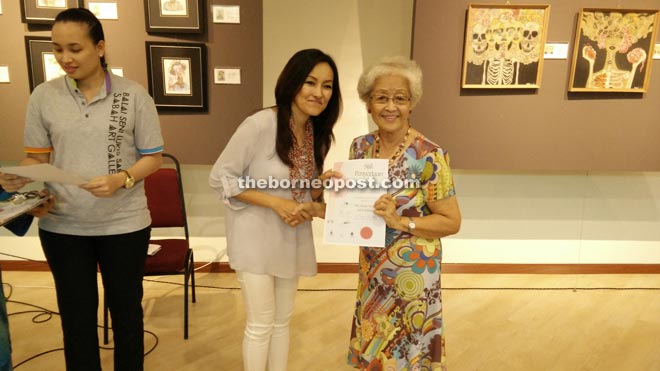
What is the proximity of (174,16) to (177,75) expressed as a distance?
1.23 feet

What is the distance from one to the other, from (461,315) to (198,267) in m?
2.09

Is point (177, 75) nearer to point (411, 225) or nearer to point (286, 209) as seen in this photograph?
point (286, 209)

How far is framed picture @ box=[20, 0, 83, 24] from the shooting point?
8.84ft

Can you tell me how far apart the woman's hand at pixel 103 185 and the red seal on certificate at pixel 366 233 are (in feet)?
2.96

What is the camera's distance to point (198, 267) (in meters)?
3.51

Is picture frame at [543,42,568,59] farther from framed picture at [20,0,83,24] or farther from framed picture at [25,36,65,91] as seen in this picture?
framed picture at [25,36,65,91]

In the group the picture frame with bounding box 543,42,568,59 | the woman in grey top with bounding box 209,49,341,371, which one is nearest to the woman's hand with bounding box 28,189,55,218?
the woman in grey top with bounding box 209,49,341,371

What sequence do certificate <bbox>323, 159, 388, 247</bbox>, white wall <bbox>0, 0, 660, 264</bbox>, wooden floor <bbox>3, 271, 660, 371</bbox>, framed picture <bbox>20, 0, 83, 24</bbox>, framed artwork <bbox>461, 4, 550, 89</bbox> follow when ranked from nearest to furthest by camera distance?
certificate <bbox>323, 159, 388, 247</bbox> → wooden floor <bbox>3, 271, 660, 371</bbox> → framed picture <bbox>20, 0, 83, 24</bbox> → framed artwork <bbox>461, 4, 550, 89</bbox> → white wall <bbox>0, 0, 660, 264</bbox>

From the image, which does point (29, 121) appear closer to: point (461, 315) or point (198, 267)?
point (198, 267)

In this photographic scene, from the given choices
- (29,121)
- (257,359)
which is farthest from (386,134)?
(29,121)

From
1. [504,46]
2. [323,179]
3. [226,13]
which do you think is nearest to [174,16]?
[226,13]

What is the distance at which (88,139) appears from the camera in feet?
4.97

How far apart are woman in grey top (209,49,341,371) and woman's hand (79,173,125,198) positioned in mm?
337

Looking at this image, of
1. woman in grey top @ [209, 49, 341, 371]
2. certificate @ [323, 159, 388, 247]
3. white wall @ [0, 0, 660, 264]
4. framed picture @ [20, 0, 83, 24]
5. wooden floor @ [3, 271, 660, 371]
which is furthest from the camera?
white wall @ [0, 0, 660, 264]
